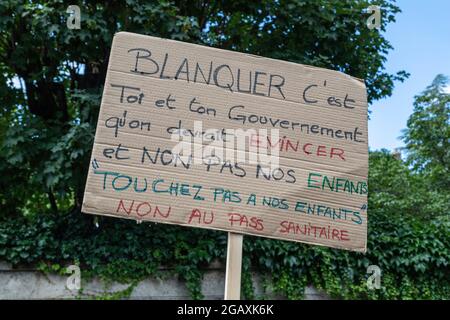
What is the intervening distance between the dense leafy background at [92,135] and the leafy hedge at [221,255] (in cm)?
1

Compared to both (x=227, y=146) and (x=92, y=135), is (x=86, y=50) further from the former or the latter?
(x=227, y=146)

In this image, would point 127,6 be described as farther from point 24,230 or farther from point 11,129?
point 24,230

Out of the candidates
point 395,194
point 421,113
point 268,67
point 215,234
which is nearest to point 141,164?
point 268,67

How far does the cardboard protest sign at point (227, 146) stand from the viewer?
8.02ft

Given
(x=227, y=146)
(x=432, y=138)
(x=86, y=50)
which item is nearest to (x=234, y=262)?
(x=227, y=146)

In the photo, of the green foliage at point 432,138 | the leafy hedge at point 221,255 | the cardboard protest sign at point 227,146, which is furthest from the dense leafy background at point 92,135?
the green foliage at point 432,138

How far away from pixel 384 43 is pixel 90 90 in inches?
178

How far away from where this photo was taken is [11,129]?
Answer: 16.6 ft

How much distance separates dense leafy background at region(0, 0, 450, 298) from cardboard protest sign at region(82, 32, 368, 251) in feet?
7.47

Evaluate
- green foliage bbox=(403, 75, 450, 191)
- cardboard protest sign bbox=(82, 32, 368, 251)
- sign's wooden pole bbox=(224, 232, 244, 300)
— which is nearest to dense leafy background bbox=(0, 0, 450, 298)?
cardboard protest sign bbox=(82, 32, 368, 251)

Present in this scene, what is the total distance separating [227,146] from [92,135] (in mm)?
2563

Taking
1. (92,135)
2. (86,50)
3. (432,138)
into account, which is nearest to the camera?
(92,135)

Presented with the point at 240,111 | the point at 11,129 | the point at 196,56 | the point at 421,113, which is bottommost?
the point at 240,111

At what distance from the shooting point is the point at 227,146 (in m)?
2.57
